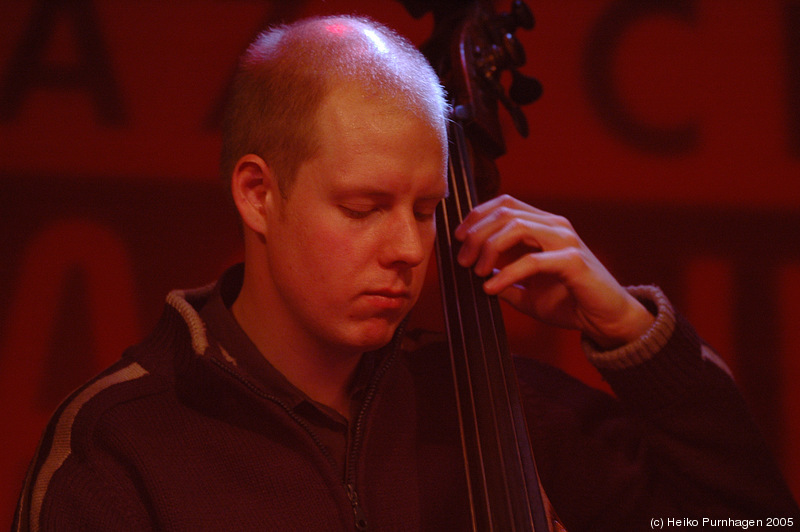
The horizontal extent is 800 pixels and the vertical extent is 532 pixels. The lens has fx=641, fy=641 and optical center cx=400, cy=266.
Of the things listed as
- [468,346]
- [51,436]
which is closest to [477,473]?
[468,346]

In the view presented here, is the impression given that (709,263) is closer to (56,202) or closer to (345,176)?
(345,176)

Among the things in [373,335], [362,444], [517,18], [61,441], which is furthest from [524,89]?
[61,441]

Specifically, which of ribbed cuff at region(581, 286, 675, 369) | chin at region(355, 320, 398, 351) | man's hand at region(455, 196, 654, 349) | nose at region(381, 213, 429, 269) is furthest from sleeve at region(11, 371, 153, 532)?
ribbed cuff at region(581, 286, 675, 369)

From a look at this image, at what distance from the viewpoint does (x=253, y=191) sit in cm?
96

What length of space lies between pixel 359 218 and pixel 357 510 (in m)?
0.41

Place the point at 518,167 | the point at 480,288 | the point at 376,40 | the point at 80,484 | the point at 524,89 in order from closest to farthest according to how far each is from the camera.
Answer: the point at 80,484 < the point at 376,40 < the point at 480,288 < the point at 524,89 < the point at 518,167

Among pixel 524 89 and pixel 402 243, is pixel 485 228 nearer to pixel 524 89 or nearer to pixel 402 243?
pixel 402 243

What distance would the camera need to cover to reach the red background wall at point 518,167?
1421 millimetres

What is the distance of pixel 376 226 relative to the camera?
87 cm

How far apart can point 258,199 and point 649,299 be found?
2.31 ft

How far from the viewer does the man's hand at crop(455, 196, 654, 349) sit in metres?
A: 1.04

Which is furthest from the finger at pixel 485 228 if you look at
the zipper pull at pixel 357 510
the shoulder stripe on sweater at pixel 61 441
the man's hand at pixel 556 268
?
the shoulder stripe on sweater at pixel 61 441

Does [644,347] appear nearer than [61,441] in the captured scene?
No

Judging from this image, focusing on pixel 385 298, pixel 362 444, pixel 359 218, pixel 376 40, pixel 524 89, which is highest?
pixel 376 40
